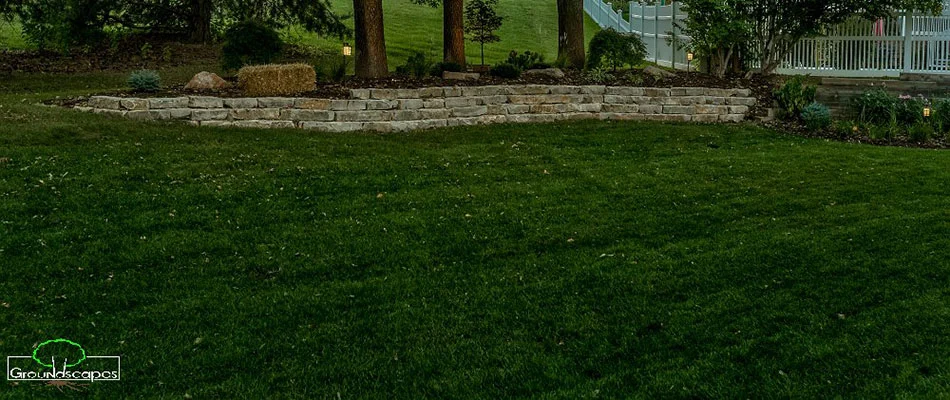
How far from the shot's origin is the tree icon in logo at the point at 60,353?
147 inches

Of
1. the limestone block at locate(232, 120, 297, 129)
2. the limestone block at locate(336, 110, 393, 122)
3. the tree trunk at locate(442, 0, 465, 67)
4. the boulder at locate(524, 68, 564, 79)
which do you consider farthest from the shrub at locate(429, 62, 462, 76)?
the limestone block at locate(232, 120, 297, 129)

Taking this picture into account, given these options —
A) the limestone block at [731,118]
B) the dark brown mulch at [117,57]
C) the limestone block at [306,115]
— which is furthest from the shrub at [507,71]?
the dark brown mulch at [117,57]

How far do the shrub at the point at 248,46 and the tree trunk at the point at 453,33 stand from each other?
275 cm

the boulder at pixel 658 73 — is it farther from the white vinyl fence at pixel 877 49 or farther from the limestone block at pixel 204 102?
the limestone block at pixel 204 102

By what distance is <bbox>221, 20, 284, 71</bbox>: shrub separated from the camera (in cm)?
1201

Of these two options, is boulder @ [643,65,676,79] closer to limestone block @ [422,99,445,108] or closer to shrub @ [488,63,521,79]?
shrub @ [488,63,521,79]

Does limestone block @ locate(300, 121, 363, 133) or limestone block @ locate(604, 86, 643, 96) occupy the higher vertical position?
limestone block @ locate(604, 86, 643, 96)

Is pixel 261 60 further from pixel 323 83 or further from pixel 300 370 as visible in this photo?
pixel 300 370

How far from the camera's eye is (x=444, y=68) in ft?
38.5

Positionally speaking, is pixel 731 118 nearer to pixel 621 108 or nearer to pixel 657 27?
pixel 621 108

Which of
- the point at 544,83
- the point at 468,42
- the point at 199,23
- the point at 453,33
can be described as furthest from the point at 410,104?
the point at 468,42

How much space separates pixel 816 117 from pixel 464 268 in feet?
25.5

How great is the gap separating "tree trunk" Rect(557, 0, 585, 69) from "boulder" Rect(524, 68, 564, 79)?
0.92 metres

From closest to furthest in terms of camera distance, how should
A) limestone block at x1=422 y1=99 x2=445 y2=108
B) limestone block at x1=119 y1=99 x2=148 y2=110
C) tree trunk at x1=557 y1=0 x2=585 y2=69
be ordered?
limestone block at x1=119 y1=99 x2=148 y2=110
limestone block at x1=422 y1=99 x2=445 y2=108
tree trunk at x1=557 y1=0 x2=585 y2=69
